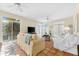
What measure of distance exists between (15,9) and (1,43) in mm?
686

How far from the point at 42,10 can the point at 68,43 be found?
80 cm

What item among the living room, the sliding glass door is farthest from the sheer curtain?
the sliding glass door

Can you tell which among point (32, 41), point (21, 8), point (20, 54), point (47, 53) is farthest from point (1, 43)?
point (47, 53)

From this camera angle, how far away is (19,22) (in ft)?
6.49

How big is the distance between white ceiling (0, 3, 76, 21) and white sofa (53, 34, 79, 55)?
40 centimetres

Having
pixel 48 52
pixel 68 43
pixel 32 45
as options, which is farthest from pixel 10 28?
pixel 68 43

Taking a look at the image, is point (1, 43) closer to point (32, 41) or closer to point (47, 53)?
point (32, 41)

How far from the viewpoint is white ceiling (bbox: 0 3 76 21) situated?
6.38ft

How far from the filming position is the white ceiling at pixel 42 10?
1944mm

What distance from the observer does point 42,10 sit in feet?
6.51

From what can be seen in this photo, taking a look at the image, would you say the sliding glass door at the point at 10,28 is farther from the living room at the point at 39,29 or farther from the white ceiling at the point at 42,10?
the white ceiling at the point at 42,10

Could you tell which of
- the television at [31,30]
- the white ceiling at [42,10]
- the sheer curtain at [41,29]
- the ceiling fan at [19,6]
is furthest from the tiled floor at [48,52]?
the ceiling fan at [19,6]

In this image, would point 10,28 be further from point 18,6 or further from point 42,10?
point 42,10

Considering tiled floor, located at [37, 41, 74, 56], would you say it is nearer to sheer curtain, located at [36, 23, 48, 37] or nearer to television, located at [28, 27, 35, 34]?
sheer curtain, located at [36, 23, 48, 37]
